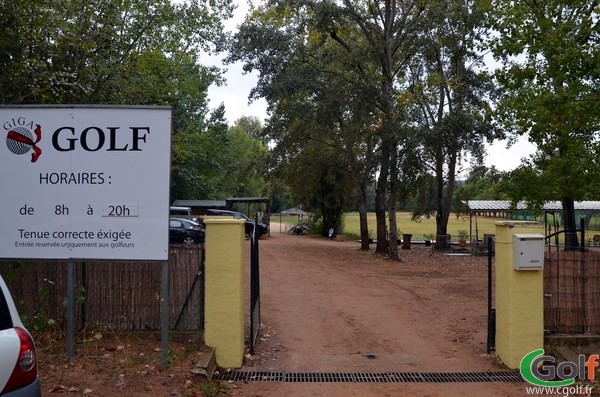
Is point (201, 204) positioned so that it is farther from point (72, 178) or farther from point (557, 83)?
point (72, 178)

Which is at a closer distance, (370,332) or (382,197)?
(370,332)

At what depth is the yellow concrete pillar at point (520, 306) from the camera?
7477mm

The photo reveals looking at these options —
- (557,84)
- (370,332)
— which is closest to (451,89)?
(557,84)

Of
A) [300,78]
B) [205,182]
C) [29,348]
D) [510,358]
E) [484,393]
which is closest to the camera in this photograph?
[29,348]

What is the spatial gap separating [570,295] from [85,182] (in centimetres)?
622

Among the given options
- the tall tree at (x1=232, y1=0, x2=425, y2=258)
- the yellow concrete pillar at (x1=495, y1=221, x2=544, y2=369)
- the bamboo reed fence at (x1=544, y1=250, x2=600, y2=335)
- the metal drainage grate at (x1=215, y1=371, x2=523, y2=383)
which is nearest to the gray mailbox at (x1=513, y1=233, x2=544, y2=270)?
the yellow concrete pillar at (x1=495, y1=221, x2=544, y2=369)

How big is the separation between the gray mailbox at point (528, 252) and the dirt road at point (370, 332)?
1327 millimetres

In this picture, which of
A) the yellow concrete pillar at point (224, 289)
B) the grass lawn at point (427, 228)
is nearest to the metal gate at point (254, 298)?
the yellow concrete pillar at point (224, 289)

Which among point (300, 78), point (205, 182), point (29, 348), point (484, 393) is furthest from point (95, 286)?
point (205, 182)

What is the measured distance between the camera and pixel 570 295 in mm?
7914

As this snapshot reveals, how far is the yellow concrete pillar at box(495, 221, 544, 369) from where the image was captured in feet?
24.5

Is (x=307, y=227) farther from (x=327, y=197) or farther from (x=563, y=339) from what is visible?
(x=563, y=339)

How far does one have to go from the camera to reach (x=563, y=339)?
25.4 ft

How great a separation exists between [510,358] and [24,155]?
6292 mm
